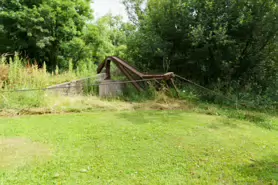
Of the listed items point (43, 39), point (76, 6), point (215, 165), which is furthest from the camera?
point (76, 6)

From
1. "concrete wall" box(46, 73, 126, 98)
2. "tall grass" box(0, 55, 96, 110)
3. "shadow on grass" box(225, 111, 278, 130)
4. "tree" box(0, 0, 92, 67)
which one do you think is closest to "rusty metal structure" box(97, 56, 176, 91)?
"concrete wall" box(46, 73, 126, 98)

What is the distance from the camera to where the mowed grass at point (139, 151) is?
2057 mm

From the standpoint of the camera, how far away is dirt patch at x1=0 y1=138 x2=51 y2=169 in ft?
7.53

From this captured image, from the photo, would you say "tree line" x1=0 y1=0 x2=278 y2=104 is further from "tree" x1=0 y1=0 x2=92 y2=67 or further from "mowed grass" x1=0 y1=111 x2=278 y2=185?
"mowed grass" x1=0 y1=111 x2=278 y2=185

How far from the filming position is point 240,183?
6.52ft

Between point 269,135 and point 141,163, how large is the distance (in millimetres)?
2629

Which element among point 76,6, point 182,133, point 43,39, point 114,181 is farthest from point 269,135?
point 76,6

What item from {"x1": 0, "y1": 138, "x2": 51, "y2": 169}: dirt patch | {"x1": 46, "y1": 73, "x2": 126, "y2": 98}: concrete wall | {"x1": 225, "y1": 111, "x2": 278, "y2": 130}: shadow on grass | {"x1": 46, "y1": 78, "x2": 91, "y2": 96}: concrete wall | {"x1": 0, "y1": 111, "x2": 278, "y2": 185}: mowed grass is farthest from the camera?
{"x1": 46, "y1": 73, "x2": 126, "y2": 98}: concrete wall

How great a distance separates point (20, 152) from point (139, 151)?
166cm

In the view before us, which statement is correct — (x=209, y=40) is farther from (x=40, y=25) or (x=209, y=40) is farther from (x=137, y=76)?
(x=40, y=25)

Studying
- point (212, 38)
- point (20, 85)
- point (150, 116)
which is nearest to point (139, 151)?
point (150, 116)

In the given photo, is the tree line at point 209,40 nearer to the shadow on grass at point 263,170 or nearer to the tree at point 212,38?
the tree at point 212,38

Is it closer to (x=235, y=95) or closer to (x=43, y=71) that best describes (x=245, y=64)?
(x=235, y=95)

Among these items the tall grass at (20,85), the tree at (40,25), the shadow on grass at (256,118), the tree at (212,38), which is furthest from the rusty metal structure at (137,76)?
the tree at (40,25)
